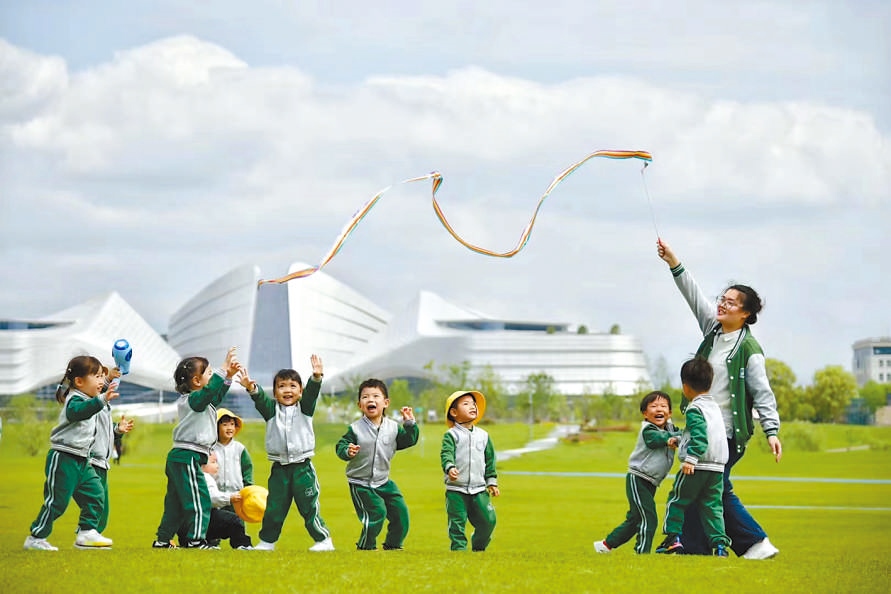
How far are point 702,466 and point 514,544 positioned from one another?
620 centimetres

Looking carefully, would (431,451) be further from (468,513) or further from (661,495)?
(468,513)

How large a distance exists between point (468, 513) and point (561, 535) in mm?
6066

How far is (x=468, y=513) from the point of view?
28.3 feet

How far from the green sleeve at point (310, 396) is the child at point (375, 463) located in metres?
0.31

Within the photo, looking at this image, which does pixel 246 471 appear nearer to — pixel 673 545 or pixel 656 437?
pixel 656 437

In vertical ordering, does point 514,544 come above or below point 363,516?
below

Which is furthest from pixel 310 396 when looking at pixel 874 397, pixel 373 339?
pixel 373 339

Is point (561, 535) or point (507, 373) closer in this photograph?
point (561, 535)

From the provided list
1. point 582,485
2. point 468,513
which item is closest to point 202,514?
point 468,513

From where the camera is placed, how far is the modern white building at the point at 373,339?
96938 mm

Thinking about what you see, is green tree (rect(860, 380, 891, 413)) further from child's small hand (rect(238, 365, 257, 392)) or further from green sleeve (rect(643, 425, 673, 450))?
child's small hand (rect(238, 365, 257, 392))

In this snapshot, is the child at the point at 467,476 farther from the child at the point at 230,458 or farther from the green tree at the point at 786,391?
the green tree at the point at 786,391

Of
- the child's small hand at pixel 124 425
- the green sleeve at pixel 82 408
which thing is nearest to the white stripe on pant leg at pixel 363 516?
the child's small hand at pixel 124 425

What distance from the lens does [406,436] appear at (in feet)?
27.8
